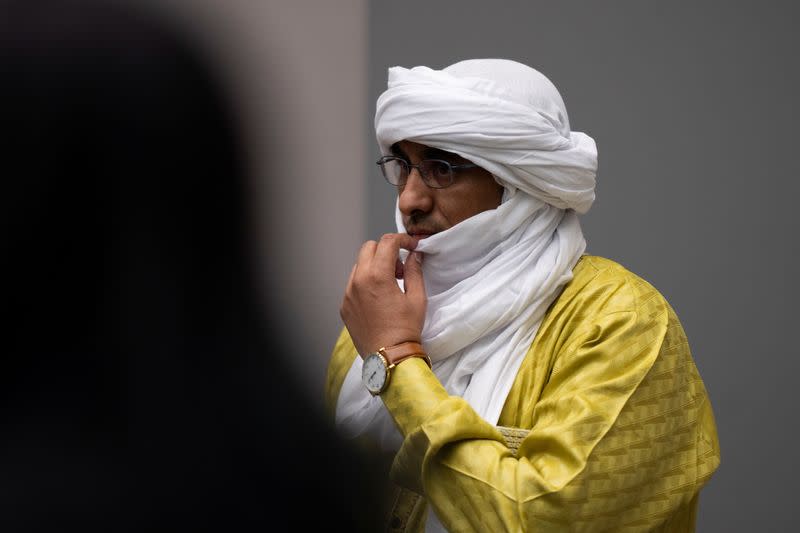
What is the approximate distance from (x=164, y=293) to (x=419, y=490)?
57.8 inches

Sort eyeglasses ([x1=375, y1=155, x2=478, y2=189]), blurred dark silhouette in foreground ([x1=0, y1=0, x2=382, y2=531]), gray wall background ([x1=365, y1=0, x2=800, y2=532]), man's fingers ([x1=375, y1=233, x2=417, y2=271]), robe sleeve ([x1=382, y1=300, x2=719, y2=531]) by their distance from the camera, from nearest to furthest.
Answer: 1. blurred dark silhouette in foreground ([x1=0, y1=0, x2=382, y2=531])
2. robe sleeve ([x1=382, y1=300, x2=719, y2=531])
3. man's fingers ([x1=375, y1=233, x2=417, y2=271])
4. eyeglasses ([x1=375, y1=155, x2=478, y2=189])
5. gray wall background ([x1=365, y1=0, x2=800, y2=532])

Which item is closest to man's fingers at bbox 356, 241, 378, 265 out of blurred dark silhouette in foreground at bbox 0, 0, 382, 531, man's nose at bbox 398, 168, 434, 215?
Answer: man's nose at bbox 398, 168, 434, 215

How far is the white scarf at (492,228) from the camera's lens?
1923 mm

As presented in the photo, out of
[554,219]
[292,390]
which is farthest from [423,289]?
[292,390]

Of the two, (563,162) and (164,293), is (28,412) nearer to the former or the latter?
(164,293)

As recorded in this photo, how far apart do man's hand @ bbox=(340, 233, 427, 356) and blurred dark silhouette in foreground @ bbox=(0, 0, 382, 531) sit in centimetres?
136

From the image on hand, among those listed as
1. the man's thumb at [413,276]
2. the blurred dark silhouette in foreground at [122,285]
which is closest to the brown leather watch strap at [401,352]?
the man's thumb at [413,276]

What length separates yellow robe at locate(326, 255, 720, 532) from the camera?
1.59 meters

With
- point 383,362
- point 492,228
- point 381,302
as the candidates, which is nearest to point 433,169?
point 492,228

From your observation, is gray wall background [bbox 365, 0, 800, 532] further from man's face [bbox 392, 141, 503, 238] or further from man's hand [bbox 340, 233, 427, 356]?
man's hand [bbox 340, 233, 427, 356]

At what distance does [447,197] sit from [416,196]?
0.20ft

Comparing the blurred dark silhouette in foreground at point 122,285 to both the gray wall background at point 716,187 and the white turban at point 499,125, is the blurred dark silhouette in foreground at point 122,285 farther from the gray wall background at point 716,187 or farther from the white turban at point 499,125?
the gray wall background at point 716,187

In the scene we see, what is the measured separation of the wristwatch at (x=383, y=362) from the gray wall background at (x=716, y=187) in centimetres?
178

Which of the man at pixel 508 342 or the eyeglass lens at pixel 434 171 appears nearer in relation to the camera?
the man at pixel 508 342
